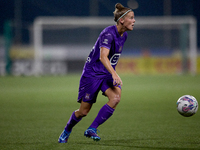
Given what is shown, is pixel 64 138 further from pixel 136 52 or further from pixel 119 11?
pixel 136 52

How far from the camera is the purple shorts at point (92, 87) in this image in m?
4.56

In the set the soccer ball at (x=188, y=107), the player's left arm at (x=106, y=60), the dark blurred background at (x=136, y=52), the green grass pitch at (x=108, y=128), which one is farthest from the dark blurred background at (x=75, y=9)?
the player's left arm at (x=106, y=60)

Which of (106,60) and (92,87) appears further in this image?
(92,87)

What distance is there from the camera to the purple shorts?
4.56m

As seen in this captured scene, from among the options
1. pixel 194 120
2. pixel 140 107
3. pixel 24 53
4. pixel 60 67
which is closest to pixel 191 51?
pixel 60 67

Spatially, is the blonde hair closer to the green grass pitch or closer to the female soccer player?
the female soccer player

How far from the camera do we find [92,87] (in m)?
4.57

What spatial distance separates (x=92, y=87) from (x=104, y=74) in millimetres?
261

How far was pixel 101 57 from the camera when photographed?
4.34m

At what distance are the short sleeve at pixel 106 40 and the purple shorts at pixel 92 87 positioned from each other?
0.50 metres

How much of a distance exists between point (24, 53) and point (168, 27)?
10.8 meters

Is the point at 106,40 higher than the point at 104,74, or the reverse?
the point at 106,40

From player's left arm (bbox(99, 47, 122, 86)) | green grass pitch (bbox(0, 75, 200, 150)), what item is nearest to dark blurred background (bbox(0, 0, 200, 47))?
green grass pitch (bbox(0, 75, 200, 150))

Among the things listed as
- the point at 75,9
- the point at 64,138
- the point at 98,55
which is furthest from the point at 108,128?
the point at 75,9
